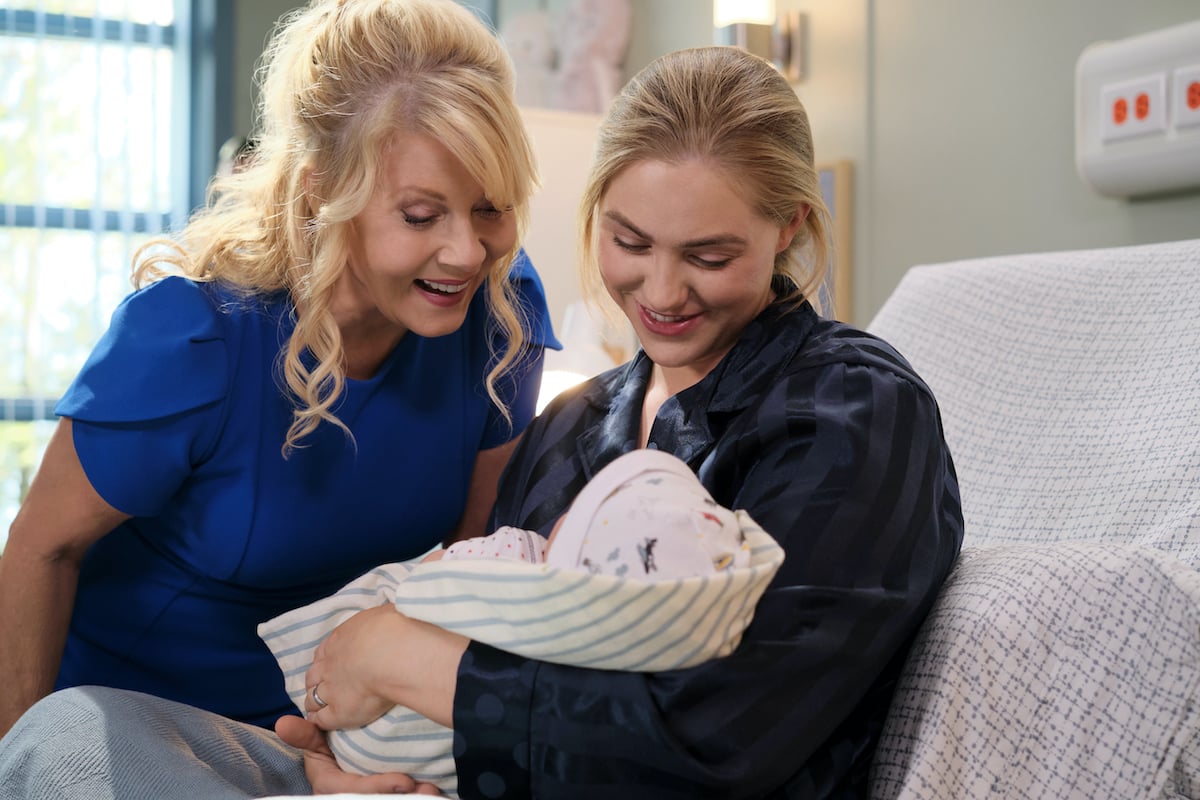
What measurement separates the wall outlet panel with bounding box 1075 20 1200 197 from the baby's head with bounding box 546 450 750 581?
113 cm

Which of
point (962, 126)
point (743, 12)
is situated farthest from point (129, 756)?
point (743, 12)

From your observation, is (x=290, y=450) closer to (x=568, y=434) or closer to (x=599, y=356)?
(x=568, y=434)

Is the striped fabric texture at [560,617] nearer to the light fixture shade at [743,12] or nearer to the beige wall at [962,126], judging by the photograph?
the beige wall at [962,126]

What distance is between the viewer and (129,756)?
40.2 inches

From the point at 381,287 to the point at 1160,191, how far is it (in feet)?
3.85

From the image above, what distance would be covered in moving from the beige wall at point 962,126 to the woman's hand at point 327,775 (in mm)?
1385

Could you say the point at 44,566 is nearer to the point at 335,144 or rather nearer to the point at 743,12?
the point at 335,144

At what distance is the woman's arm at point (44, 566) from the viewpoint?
1.31 meters

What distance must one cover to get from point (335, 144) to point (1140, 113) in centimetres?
116

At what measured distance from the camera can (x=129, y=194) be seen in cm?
424

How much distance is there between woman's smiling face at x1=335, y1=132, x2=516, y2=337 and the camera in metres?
1.28

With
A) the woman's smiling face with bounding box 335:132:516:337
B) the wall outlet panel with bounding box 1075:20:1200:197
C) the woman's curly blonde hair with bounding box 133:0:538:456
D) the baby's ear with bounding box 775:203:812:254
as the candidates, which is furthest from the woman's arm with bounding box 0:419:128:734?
the wall outlet panel with bounding box 1075:20:1200:197

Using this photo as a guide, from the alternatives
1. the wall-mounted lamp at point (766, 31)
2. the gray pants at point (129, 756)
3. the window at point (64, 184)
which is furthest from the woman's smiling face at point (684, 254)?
the window at point (64, 184)

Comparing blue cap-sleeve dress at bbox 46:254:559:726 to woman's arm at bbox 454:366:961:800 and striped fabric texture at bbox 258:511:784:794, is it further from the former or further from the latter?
woman's arm at bbox 454:366:961:800
